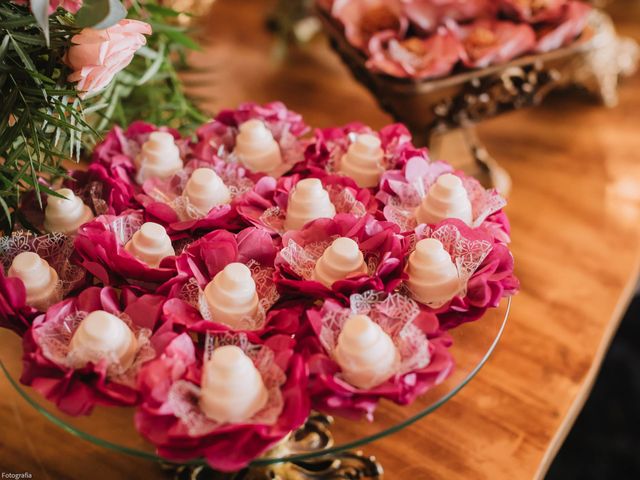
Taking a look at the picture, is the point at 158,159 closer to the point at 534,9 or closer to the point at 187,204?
the point at 187,204

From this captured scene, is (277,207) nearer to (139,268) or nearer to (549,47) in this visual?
(139,268)

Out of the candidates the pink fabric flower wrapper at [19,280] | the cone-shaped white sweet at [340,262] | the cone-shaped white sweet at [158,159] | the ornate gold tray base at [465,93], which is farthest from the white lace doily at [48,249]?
the ornate gold tray base at [465,93]

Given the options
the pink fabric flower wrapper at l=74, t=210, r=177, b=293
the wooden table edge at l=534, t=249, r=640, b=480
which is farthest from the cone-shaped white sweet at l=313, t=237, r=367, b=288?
the wooden table edge at l=534, t=249, r=640, b=480

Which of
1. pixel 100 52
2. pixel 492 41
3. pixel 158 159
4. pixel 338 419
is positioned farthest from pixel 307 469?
pixel 492 41

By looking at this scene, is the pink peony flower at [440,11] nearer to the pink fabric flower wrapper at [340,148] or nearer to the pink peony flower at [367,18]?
the pink peony flower at [367,18]

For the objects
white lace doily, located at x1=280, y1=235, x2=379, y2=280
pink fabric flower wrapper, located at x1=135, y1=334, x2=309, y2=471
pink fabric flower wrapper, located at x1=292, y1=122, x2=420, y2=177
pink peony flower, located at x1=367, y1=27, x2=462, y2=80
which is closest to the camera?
pink fabric flower wrapper, located at x1=135, y1=334, x2=309, y2=471

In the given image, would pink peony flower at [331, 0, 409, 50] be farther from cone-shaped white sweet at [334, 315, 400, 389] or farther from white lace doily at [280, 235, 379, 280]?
cone-shaped white sweet at [334, 315, 400, 389]
